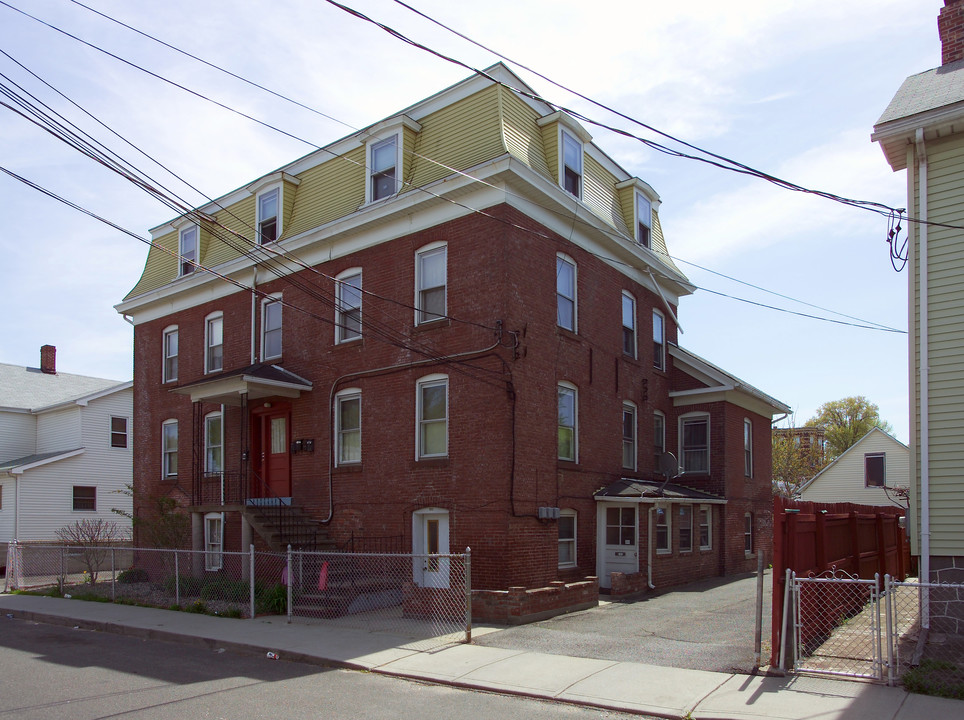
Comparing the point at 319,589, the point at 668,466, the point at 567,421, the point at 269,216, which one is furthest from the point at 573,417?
the point at 269,216

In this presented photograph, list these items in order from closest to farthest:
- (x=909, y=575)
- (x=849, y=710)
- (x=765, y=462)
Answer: (x=849, y=710) → (x=909, y=575) → (x=765, y=462)

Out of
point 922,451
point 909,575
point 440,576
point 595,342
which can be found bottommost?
point 909,575

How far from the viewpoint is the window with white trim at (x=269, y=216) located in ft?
67.9

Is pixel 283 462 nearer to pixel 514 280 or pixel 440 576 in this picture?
pixel 440 576

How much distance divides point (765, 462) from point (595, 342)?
9714mm

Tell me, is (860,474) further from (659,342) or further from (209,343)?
(209,343)

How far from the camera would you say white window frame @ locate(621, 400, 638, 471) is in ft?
65.1

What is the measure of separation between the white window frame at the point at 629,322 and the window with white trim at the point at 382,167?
6.54 m

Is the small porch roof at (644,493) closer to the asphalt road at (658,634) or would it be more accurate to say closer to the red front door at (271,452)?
the asphalt road at (658,634)

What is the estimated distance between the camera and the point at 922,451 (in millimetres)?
11047

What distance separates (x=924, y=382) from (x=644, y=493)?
24.2 ft

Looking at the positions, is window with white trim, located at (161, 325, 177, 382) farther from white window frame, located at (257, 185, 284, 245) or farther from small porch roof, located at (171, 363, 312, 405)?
white window frame, located at (257, 185, 284, 245)

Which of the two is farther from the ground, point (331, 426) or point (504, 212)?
point (504, 212)

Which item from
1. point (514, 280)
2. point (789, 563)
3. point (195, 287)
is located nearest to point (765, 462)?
point (514, 280)
